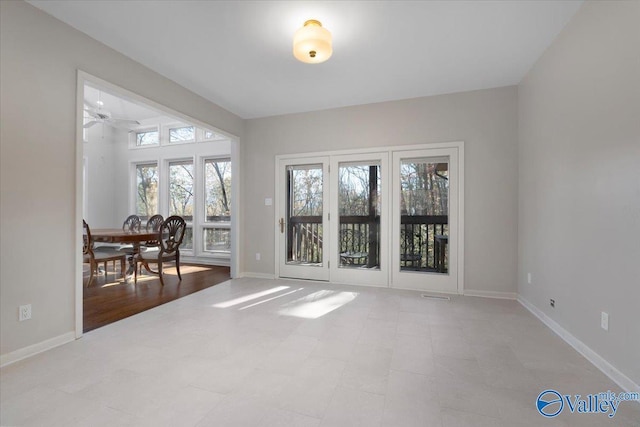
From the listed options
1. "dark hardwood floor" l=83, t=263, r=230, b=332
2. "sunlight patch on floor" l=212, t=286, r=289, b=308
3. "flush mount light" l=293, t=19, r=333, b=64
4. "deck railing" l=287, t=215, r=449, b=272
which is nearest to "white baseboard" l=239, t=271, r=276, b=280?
"dark hardwood floor" l=83, t=263, r=230, b=332

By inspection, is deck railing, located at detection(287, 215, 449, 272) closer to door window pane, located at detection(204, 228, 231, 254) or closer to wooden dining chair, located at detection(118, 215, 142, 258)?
door window pane, located at detection(204, 228, 231, 254)

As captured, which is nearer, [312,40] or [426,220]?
[312,40]

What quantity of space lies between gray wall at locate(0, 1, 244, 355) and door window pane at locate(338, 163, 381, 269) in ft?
10.6

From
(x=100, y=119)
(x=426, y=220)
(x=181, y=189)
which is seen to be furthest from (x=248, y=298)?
(x=100, y=119)

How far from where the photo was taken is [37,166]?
7.16 feet

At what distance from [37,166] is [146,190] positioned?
4847mm

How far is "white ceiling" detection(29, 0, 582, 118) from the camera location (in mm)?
2215

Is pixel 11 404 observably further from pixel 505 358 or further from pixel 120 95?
pixel 505 358

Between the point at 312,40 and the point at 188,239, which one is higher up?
the point at 312,40

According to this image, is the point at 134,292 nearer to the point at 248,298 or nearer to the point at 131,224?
the point at 248,298

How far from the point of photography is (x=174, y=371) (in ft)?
6.25

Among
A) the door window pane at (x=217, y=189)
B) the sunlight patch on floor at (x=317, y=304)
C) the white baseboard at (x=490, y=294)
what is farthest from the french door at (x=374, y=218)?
the door window pane at (x=217, y=189)

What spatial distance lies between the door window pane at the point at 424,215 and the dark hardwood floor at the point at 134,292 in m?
3.13

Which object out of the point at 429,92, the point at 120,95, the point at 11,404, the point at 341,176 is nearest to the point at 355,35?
the point at 429,92
